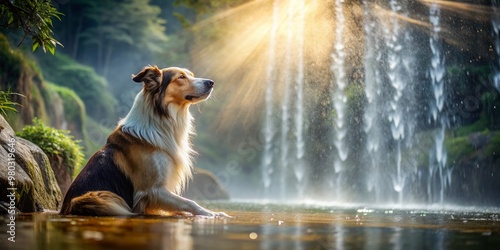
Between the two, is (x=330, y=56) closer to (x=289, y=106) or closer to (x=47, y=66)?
(x=289, y=106)

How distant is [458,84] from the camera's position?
14875mm

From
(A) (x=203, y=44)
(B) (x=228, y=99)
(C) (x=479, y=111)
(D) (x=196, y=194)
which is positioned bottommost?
(D) (x=196, y=194)

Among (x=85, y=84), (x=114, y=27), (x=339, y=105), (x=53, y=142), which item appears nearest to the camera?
(x=53, y=142)

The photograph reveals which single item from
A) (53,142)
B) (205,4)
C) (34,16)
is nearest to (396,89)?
(205,4)

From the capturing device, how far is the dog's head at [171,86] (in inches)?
235

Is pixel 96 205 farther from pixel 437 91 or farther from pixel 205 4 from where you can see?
pixel 205 4

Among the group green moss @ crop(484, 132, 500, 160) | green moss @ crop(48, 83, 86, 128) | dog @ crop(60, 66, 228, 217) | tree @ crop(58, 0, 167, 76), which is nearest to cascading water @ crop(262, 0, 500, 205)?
green moss @ crop(484, 132, 500, 160)

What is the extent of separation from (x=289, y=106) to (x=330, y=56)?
13.1 ft

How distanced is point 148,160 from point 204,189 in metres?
10.1

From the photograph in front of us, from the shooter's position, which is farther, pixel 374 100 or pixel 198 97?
pixel 374 100

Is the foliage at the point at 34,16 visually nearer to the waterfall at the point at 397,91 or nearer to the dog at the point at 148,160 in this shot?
the dog at the point at 148,160

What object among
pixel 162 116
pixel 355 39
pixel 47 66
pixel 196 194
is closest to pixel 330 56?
pixel 355 39

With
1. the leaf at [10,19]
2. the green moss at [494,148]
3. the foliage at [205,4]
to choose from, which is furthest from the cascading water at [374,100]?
the leaf at [10,19]

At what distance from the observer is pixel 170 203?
209 inches
